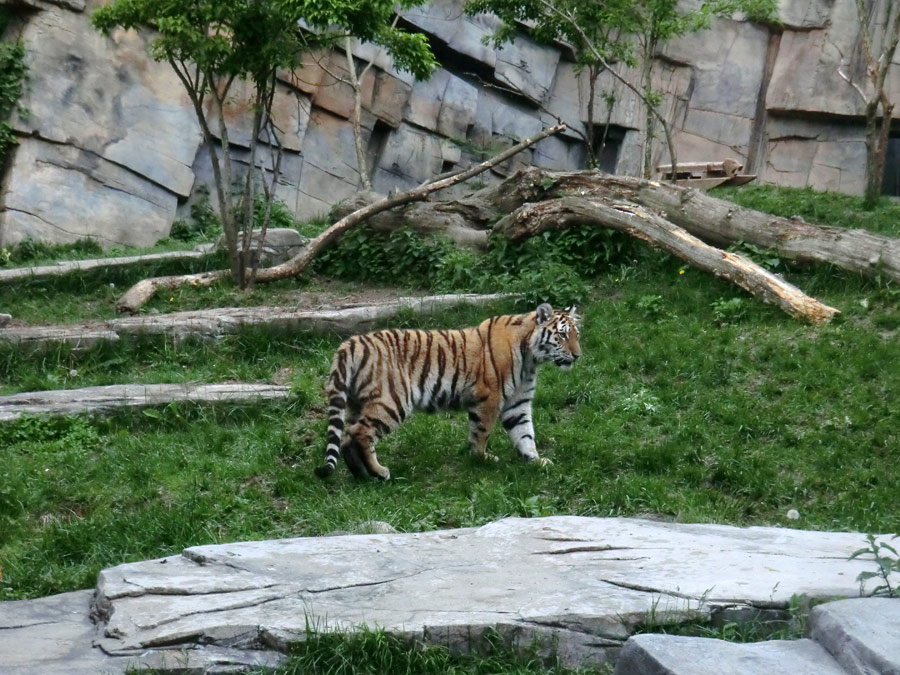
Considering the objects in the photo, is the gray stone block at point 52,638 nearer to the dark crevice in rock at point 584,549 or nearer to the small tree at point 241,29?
the dark crevice in rock at point 584,549

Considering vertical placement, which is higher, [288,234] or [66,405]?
[288,234]

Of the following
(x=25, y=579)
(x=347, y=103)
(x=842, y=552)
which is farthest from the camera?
(x=347, y=103)

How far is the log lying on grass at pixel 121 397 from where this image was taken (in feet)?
26.8

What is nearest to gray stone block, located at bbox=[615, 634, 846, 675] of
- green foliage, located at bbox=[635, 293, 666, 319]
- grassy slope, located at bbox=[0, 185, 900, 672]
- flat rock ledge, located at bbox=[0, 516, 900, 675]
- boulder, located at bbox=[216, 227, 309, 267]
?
flat rock ledge, located at bbox=[0, 516, 900, 675]

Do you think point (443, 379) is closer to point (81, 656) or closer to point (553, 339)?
point (553, 339)

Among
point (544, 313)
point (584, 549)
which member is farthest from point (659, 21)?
point (584, 549)

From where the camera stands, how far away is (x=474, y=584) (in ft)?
15.1

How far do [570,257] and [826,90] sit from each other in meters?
11.5

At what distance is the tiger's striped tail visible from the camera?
7070 millimetres

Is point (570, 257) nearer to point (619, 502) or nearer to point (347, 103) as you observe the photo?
point (619, 502)

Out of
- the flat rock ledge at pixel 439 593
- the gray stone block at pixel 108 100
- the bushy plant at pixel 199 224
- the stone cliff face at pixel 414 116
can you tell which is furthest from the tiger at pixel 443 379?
the gray stone block at pixel 108 100

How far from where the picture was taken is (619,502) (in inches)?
267

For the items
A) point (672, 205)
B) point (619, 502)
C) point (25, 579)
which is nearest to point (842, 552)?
point (619, 502)

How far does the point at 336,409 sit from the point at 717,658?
423 cm
